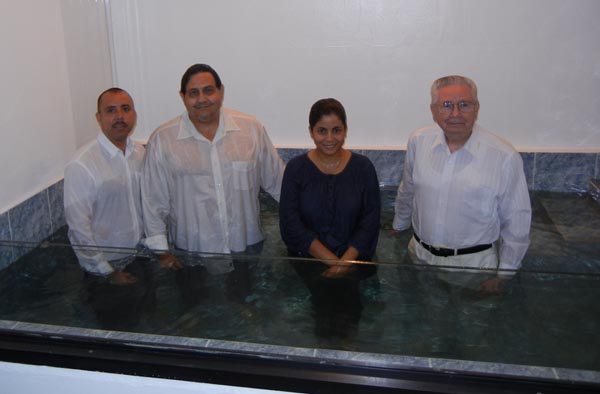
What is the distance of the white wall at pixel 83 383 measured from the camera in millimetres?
1680

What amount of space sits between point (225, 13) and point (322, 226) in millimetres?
2254

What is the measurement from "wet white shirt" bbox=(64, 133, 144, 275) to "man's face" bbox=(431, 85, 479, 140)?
1.50 m

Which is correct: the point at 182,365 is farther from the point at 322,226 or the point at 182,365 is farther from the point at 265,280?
the point at 322,226

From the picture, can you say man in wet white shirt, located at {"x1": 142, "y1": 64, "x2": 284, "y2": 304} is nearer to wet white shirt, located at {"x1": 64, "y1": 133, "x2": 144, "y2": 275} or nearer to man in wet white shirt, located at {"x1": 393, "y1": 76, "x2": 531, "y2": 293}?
wet white shirt, located at {"x1": 64, "y1": 133, "x2": 144, "y2": 275}

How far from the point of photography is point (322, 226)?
272cm

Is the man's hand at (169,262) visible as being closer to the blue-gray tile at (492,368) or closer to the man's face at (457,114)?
the blue-gray tile at (492,368)

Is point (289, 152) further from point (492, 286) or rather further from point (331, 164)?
point (492, 286)

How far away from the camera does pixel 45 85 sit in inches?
139

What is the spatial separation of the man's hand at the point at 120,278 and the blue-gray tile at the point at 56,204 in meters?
1.67

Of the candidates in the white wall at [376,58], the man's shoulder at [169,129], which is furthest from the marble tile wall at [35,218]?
the white wall at [376,58]

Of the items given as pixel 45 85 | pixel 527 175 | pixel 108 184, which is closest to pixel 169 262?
pixel 108 184

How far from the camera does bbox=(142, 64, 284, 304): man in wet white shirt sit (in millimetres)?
2961


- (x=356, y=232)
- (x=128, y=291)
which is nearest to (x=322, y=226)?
(x=356, y=232)

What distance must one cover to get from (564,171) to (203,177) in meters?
2.63
